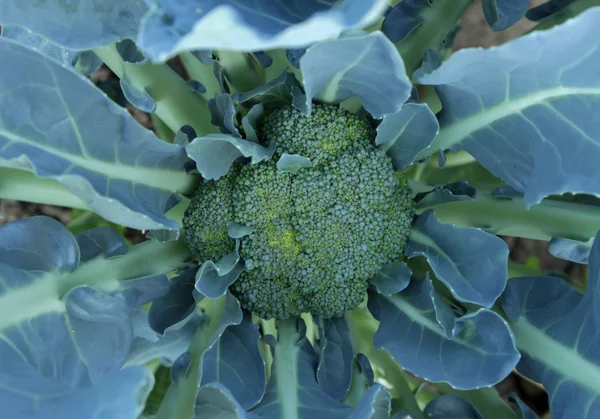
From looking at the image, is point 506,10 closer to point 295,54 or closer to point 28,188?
point 295,54

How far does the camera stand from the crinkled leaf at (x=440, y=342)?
2.43 feet

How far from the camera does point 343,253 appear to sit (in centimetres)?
86

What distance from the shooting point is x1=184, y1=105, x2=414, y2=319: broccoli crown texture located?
2.75ft

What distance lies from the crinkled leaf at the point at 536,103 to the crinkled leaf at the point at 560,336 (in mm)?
127

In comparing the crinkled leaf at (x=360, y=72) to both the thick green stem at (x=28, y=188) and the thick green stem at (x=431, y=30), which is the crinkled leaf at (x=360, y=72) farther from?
the thick green stem at (x=28, y=188)

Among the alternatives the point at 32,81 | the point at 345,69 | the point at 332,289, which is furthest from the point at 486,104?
the point at 32,81

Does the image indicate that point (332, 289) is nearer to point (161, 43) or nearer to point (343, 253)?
point (343, 253)

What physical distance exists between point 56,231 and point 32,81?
22cm

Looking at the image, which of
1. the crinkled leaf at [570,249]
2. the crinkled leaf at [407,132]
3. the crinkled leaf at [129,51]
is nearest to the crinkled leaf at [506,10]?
the crinkled leaf at [407,132]

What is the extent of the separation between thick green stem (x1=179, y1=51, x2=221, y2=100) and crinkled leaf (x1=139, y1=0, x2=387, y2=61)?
0.44 m

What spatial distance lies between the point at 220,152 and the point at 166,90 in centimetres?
22

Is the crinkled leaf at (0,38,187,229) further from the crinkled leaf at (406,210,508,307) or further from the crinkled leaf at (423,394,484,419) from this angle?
the crinkled leaf at (423,394,484,419)

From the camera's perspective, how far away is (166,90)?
95 cm

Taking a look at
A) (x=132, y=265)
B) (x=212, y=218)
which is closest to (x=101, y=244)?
(x=132, y=265)
